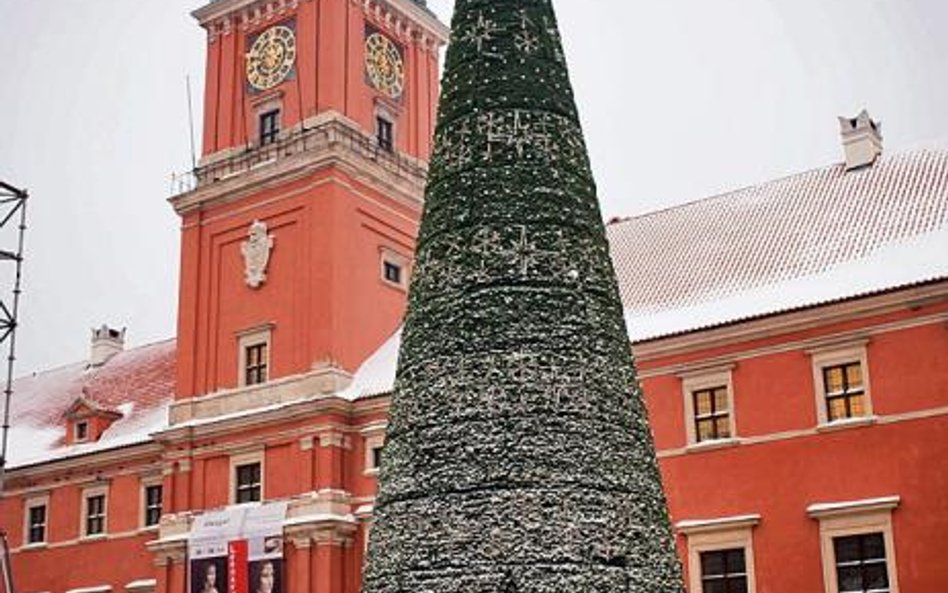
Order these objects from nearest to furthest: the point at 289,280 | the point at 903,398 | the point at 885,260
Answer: the point at 903,398 → the point at 885,260 → the point at 289,280

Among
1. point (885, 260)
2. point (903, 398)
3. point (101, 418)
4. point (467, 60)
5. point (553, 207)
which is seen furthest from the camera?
point (101, 418)

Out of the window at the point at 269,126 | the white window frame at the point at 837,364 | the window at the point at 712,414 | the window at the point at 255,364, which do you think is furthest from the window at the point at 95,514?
the white window frame at the point at 837,364

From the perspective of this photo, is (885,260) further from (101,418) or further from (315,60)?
(101,418)

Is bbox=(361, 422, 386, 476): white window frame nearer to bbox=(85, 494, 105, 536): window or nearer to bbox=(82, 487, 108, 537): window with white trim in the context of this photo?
bbox=(82, 487, 108, 537): window with white trim

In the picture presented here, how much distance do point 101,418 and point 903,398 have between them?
22571 mm

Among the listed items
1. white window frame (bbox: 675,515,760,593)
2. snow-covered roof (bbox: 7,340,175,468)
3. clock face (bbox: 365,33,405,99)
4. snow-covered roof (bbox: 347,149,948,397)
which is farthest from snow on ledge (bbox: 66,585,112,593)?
white window frame (bbox: 675,515,760,593)

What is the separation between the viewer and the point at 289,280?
30.5 meters

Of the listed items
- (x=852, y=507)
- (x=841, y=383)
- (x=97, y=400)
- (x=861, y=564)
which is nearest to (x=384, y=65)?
(x=97, y=400)

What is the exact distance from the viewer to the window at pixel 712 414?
23594 millimetres

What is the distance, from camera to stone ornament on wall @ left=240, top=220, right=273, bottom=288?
102 ft

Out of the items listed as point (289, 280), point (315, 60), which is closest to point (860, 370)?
point (289, 280)

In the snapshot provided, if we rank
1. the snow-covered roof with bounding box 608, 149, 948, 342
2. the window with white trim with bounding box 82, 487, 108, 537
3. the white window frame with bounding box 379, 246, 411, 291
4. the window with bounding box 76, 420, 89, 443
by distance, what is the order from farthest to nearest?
the window with bounding box 76, 420, 89, 443
the window with white trim with bounding box 82, 487, 108, 537
the white window frame with bounding box 379, 246, 411, 291
the snow-covered roof with bounding box 608, 149, 948, 342

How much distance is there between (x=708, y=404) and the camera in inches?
941

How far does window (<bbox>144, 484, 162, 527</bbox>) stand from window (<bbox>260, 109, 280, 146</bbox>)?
9.25 metres
